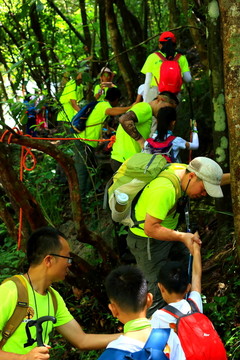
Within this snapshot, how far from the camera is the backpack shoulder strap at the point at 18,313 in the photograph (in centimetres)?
301

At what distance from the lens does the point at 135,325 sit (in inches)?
109

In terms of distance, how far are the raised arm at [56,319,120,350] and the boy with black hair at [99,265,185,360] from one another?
1.44 ft

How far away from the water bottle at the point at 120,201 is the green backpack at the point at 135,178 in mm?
20

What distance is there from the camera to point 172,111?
17.6 ft

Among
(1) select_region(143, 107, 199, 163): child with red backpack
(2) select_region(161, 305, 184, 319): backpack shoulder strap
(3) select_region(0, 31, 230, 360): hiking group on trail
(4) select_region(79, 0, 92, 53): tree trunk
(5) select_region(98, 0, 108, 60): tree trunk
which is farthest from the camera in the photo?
(4) select_region(79, 0, 92, 53): tree trunk

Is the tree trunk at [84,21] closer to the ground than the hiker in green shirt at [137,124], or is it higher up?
higher up

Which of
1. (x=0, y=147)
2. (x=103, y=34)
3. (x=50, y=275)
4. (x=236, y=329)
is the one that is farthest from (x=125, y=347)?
(x=103, y=34)

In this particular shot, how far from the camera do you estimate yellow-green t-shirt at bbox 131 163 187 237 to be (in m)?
3.99

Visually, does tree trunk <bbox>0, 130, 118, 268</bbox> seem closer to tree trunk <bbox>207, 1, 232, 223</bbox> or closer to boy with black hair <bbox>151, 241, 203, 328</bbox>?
tree trunk <bbox>207, 1, 232, 223</bbox>

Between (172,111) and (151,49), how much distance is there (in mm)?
6560

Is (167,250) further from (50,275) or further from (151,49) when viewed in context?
(151,49)

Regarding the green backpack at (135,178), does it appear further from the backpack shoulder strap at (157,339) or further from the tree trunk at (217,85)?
the backpack shoulder strap at (157,339)

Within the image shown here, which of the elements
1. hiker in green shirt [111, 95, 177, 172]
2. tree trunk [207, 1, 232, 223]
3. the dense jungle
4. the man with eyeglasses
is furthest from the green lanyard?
hiker in green shirt [111, 95, 177, 172]

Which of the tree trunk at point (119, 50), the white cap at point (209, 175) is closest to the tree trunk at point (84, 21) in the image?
the tree trunk at point (119, 50)
